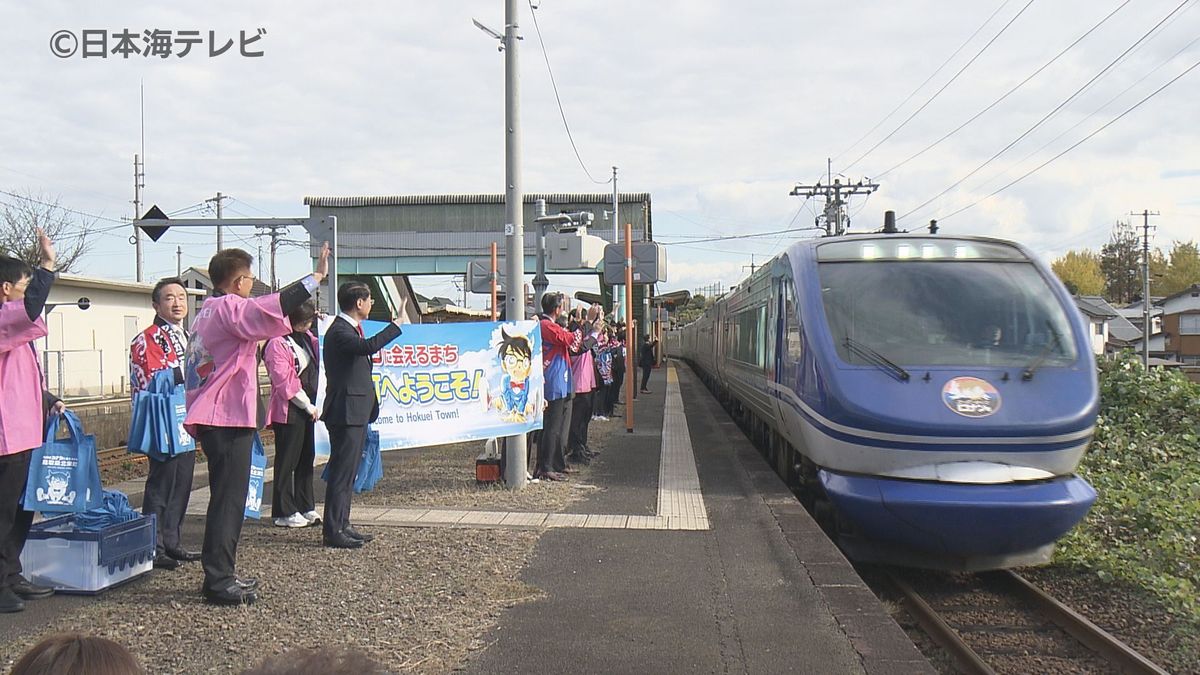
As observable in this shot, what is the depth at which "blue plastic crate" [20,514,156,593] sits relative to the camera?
16.4 feet

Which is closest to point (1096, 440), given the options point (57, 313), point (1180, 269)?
point (57, 313)

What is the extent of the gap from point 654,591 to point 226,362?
2557mm

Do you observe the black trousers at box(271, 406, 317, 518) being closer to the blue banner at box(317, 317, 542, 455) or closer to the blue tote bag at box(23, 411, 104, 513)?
the blue banner at box(317, 317, 542, 455)

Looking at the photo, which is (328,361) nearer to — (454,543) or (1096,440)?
(454,543)

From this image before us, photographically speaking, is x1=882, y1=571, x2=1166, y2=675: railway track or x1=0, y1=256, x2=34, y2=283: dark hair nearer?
x1=0, y1=256, x2=34, y2=283: dark hair

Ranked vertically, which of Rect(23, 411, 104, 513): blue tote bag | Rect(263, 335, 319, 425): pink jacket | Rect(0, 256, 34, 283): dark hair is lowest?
Rect(23, 411, 104, 513): blue tote bag

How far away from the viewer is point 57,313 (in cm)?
2405

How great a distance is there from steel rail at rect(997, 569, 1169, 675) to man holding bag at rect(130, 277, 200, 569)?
5237 mm

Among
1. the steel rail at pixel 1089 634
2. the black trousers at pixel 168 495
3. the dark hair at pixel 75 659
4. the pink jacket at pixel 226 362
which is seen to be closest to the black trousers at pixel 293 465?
the black trousers at pixel 168 495

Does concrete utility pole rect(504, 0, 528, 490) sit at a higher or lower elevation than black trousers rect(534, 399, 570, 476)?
higher

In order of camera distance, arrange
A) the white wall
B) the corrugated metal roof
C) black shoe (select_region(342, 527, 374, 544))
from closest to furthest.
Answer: black shoe (select_region(342, 527, 374, 544))
the white wall
the corrugated metal roof

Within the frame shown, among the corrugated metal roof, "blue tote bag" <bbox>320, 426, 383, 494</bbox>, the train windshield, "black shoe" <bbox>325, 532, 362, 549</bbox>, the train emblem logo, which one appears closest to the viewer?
"black shoe" <bbox>325, 532, 362, 549</bbox>

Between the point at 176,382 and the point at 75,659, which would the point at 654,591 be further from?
the point at 75,659

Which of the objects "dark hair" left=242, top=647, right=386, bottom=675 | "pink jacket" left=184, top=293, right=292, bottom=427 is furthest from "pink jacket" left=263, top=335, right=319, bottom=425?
"dark hair" left=242, top=647, right=386, bottom=675
